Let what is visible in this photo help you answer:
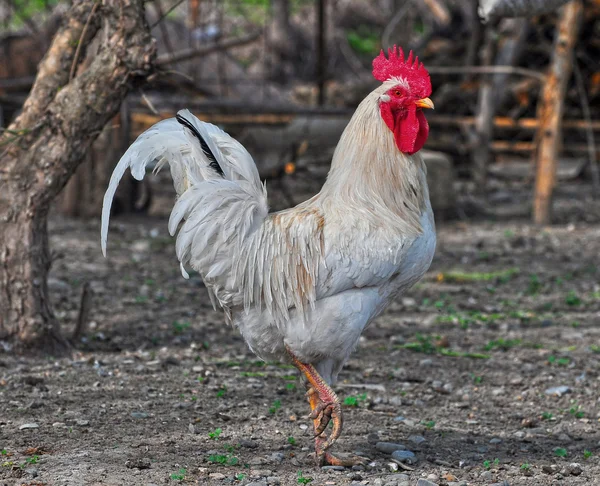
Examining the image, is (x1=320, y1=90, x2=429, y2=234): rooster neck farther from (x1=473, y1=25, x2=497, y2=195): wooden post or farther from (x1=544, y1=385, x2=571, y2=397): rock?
(x1=473, y1=25, x2=497, y2=195): wooden post

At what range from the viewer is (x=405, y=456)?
14.0 ft

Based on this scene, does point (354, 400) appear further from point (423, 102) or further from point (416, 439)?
point (423, 102)

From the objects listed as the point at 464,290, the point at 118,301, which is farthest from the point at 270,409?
the point at 464,290

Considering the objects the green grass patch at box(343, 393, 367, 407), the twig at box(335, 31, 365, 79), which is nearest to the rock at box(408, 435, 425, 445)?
the green grass patch at box(343, 393, 367, 407)

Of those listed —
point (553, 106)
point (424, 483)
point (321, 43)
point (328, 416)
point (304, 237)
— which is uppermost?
point (321, 43)

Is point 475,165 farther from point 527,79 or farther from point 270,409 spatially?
point 270,409

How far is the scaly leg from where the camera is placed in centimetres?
411

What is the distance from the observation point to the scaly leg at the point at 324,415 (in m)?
4.11

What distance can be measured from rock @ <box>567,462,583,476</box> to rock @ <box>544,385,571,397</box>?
1242 mm

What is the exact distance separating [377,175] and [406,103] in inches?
16.3

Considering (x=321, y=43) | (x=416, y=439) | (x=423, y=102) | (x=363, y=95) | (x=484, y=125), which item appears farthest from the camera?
(x=363, y=95)

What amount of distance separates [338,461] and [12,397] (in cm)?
203

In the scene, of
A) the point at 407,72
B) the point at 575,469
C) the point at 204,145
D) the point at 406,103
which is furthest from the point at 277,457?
the point at 407,72

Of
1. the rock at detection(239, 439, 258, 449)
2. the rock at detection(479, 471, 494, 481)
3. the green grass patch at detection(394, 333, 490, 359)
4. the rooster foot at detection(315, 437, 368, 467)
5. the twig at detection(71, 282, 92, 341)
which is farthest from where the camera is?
the green grass patch at detection(394, 333, 490, 359)
